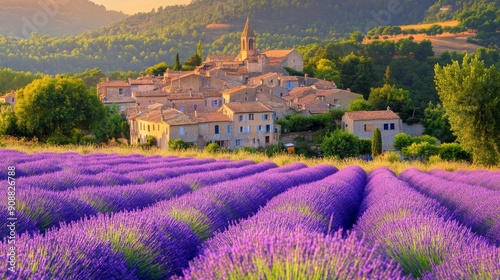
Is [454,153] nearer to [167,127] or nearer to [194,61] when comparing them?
[167,127]

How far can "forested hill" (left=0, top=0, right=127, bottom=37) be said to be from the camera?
173 feet

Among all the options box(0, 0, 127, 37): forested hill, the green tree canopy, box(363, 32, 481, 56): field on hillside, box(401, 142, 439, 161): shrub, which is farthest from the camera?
box(363, 32, 481, 56): field on hillside

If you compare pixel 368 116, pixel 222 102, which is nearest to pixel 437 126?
pixel 368 116

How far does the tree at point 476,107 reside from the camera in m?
19.0

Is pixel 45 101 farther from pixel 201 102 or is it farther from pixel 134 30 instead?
pixel 134 30

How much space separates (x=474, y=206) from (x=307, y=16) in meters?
157

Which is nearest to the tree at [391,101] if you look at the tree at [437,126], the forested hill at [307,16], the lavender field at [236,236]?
the tree at [437,126]

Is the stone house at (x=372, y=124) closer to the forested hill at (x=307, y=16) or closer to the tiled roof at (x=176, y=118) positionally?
the tiled roof at (x=176, y=118)

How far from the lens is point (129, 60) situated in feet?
343

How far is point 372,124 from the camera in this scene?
1692 inches

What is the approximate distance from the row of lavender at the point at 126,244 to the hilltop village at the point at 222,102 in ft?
107

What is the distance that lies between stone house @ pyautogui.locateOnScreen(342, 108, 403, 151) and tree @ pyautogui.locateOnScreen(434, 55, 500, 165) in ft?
73.7

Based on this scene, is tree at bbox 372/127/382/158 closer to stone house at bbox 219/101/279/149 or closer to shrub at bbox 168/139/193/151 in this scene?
stone house at bbox 219/101/279/149

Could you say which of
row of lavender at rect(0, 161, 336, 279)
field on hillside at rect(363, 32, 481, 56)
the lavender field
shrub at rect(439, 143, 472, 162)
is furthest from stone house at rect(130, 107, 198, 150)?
field on hillside at rect(363, 32, 481, 56)
